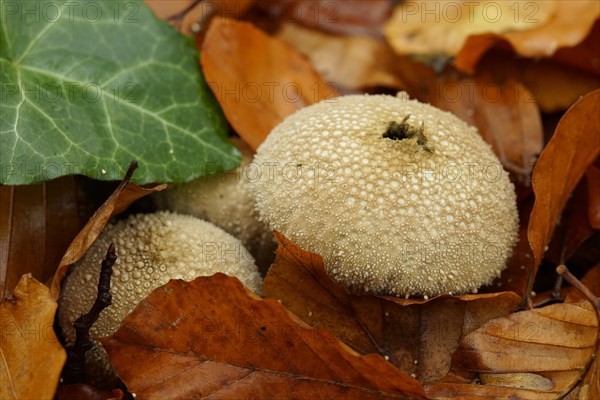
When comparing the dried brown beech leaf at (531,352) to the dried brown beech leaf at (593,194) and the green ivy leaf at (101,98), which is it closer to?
the dried brown beech leaf at (593,194)

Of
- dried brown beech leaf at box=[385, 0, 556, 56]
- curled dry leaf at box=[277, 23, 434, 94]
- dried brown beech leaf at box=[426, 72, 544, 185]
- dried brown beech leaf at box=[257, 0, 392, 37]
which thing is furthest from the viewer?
dried brown beech leaf at box=[257, 0, 392, 37]

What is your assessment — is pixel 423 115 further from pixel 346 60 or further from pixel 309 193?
pixel 346 60

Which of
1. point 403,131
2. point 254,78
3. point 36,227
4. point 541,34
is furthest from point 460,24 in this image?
point 36,227

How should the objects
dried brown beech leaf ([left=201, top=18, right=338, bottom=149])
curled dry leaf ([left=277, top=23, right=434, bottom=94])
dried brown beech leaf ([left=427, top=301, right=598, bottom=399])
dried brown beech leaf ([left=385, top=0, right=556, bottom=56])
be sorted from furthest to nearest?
curled dry leaf ([left=277, top=23, right=434, bottom=94]) → dried brown beech leaf ([left=385, top=0, right=556, bottom=56]) → dried brown beech leaf ([left=201, top=18, right=338, bottom=149]) → dried brown beech leaf ([left=427, top=301, right=598, bottom=399])

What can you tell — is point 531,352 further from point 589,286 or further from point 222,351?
point 222,351

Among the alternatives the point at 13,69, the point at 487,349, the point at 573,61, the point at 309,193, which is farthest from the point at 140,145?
the point at 573,61

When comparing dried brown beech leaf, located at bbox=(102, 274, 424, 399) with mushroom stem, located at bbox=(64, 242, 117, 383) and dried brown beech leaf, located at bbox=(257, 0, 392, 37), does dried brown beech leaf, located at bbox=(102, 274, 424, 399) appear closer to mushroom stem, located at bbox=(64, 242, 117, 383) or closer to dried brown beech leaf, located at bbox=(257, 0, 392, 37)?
mushroom stem, located at bbox=(64, 242, 117, 383)

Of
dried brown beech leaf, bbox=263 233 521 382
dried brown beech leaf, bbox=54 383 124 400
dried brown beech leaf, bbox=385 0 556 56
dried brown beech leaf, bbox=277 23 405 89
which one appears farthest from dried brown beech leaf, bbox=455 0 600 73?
dried brown beech leaf, bbox=54 383 124 400
